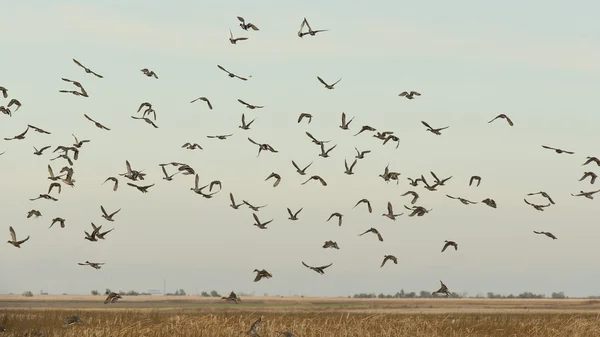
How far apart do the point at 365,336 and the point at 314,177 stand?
24.8ft

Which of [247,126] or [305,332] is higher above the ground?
[247,126]

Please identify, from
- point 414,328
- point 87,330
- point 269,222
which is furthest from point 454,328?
point 87,330

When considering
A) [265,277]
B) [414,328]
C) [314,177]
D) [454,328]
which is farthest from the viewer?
[454,328]

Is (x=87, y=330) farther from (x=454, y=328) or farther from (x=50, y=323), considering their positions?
(x=454, y=328)

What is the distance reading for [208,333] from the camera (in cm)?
3825

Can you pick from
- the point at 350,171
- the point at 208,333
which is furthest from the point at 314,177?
the point at 208,333

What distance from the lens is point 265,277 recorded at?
33.1 meters

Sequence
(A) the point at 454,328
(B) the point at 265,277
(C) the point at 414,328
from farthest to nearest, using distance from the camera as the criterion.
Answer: (A) the point at 454,328 < (C) the point at 414,328 < (B) the point at 265,277

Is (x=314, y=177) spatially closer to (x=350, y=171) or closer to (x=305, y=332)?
(x=350, y=171)

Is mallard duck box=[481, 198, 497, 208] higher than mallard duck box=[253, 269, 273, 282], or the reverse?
mallard duck box=[481, 198, 497, 208]

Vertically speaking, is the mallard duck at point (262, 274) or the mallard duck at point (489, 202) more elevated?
the mallard duck at point (489, 202)

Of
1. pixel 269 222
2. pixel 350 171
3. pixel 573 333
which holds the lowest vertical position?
pixel 573 333

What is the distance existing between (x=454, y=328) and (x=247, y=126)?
15.4m

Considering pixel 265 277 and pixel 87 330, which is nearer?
pixel 265 277
